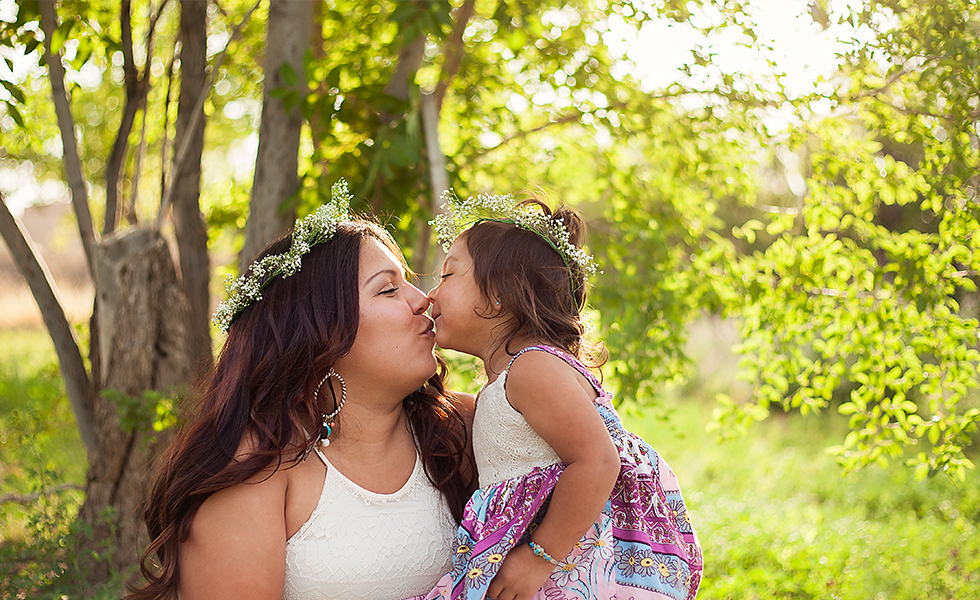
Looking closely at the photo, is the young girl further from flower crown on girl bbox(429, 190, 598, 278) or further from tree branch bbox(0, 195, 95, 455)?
tree branch bbox(0, 195, 95, 455)

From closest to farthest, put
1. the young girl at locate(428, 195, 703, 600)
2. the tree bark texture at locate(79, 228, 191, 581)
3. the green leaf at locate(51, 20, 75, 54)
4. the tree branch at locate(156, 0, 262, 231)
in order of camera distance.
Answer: the young girl at locate(428, 195, 703, 600)
the green leaf at locate(51, 20, 75, 54)
the tree bark texture at locate(79, 228, 191, 581)
the tree branch at locate(156, 0, 262, 231)

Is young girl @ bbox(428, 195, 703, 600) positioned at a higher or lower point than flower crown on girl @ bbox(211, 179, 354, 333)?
lower

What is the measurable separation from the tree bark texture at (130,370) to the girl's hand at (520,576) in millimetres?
1508

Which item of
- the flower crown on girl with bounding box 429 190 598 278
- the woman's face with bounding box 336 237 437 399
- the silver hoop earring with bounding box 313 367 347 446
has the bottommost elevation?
Result: the silver hoop earring with bounding box 313 367 347 446

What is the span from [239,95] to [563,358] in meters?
3.36

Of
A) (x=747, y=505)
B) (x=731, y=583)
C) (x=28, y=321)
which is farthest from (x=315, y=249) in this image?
(x=28, y=321)

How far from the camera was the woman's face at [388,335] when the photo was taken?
1760 millimetres

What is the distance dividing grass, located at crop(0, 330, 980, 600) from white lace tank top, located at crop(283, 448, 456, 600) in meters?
1.12

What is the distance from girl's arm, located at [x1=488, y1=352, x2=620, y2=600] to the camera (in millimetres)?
1585

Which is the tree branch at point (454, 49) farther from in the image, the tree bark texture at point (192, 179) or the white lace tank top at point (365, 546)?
the white lace tank top at point (365, 546)

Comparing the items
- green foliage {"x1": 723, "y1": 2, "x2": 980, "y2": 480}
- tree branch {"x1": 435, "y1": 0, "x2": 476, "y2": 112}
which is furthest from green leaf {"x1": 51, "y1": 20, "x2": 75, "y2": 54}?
green foliage {"x1": 723, "y1": 2, "x2": 980, "y2": 480}

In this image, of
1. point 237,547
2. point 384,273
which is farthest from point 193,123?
point 237,547

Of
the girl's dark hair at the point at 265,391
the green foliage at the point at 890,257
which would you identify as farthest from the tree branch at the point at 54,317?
the green foliage at the point at 890,257

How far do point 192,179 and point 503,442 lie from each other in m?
2.22
